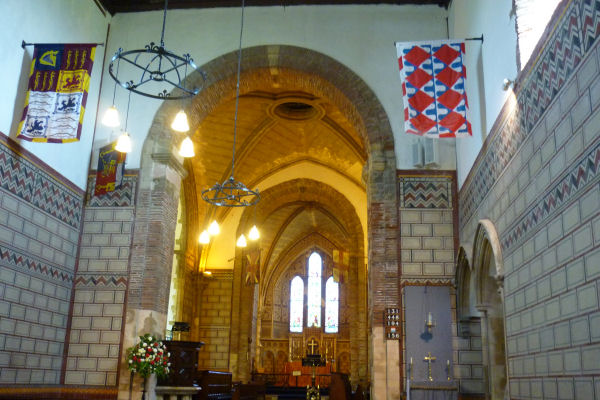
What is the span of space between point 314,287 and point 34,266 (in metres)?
22.5

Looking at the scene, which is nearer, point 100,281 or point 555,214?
point 555,214

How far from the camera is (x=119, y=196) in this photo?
13.5 meters

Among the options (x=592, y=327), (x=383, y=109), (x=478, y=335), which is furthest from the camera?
(x=383, y=109)

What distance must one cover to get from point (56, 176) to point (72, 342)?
11.2 feet

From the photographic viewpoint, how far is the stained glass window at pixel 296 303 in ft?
107

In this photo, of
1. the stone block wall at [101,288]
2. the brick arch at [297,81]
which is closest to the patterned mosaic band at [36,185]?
the stone block wall at [101,288]

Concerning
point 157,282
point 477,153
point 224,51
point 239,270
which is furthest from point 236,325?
point 477,153

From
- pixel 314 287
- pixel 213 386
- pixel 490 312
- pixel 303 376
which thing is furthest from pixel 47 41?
pixel 314 287

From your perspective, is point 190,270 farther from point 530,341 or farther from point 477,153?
point 530,341

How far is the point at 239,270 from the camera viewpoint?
865 inches

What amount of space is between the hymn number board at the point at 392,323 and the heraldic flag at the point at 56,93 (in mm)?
6811

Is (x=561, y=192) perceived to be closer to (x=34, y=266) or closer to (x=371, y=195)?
(x=371, y=195)

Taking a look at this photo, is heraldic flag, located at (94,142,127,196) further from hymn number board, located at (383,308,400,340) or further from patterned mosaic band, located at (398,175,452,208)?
hymn number board, located at (383,308,400,340)

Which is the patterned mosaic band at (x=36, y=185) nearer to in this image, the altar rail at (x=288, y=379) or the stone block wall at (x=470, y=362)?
the stone block wall at (x=470, y=362)
